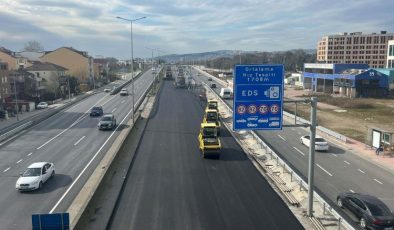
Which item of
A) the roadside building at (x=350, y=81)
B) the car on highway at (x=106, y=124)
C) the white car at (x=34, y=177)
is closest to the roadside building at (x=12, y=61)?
the car on highway at (x=106, y=124)

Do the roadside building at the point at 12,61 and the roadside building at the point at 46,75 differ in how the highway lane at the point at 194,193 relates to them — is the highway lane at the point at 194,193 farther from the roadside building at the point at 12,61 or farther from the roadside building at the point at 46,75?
the roadside building at the point at 12,61

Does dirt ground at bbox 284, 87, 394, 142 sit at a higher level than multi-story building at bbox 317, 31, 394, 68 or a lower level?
lower

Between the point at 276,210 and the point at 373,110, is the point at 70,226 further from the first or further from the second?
the point at 373,110

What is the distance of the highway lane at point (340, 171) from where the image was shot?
80.2 ft

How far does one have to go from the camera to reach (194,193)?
21.6m

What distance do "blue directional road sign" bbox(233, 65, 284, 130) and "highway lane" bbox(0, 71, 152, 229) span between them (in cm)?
1003

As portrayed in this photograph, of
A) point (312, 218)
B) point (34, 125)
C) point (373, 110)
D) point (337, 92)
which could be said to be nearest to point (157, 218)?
point (312, 218)

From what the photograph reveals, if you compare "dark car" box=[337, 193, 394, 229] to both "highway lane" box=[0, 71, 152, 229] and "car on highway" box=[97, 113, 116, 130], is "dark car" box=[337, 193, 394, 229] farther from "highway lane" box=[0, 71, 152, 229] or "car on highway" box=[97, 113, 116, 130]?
"car on highway" box=[97, 113, 116, 130]

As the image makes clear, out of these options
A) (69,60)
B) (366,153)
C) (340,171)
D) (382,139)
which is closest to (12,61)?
(69,60)

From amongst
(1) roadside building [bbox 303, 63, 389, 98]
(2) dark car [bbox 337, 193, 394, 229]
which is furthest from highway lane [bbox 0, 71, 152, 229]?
(1) roadside building [bbox 303, 63, 389, 98]

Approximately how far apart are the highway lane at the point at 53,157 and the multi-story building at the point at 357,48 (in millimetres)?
133083

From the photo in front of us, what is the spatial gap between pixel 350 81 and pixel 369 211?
2769 inches

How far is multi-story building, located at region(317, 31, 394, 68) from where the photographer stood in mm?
163750

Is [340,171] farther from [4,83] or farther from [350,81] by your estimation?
[350,81]
